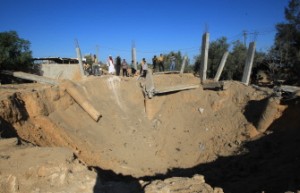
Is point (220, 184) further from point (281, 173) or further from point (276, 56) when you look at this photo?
point (276, 56)

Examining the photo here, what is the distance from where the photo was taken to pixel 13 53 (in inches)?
575

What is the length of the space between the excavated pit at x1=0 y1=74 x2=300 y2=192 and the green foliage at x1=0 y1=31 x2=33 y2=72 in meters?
3.07

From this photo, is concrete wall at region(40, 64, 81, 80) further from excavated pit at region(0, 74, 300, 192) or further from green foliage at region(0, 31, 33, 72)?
excavated pit at region(0, 74, 300, 192)

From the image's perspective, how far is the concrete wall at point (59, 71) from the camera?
55.9 feet

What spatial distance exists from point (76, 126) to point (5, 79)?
6.31 metres

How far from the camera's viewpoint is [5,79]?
14117 millimetres

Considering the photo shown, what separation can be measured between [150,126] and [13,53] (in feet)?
26.8

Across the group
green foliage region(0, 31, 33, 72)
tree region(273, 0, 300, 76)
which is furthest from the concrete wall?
tree region(273, 0, 300, 76)

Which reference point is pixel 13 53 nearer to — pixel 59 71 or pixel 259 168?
pixel 59 71

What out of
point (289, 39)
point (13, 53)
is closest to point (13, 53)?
point (13, 53)

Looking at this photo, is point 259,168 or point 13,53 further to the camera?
point 13,53

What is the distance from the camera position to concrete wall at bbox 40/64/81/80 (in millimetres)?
17047

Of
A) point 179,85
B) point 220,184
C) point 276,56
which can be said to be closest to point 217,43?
point 276,56

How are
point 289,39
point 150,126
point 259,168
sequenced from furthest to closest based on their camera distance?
point 289,39 < point 150,126 < point 259,168
